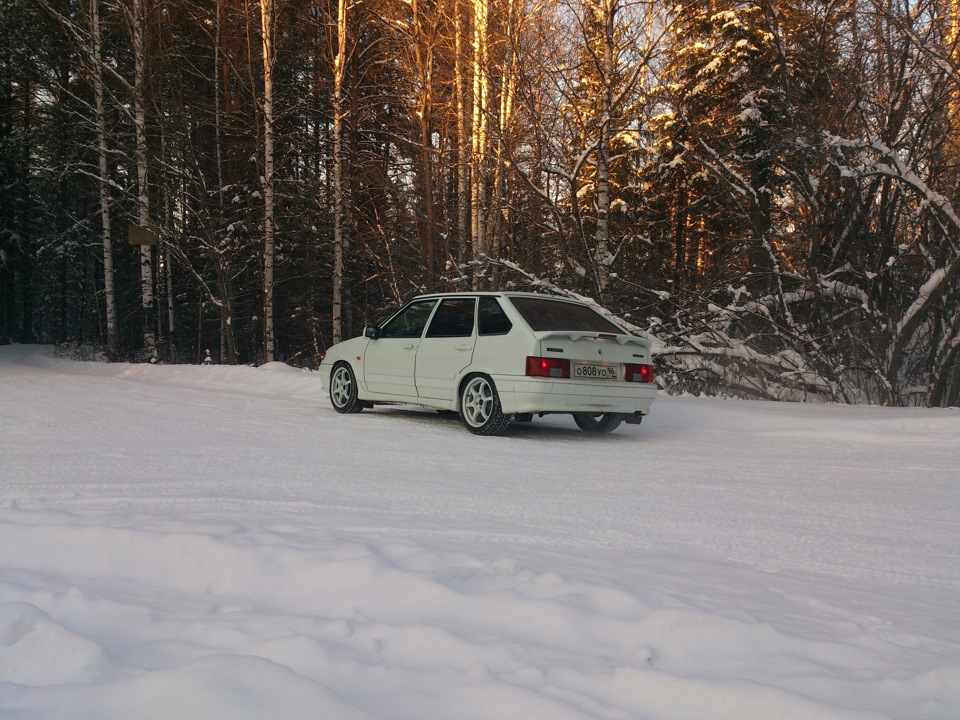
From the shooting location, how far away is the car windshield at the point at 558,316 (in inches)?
378

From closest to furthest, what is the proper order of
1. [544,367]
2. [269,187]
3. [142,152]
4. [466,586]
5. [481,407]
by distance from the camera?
[466,586] < [544,367] < [481,407] < [269,187] < [142,152]

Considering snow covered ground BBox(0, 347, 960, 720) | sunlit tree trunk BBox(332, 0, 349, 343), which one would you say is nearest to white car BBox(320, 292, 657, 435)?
snow covered ground BBox(0, 347, 960, 720)

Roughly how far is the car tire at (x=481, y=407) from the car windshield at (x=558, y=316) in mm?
860

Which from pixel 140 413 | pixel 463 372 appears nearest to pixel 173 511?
pixel 463 372

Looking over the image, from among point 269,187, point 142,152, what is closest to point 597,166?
point 269,187

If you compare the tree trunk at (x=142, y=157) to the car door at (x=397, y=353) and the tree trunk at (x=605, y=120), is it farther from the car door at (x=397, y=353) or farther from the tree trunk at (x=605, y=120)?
the car door at (x=397, y=353)

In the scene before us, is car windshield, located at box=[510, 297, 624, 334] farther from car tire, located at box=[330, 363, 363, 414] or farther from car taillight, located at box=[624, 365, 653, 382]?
car tire, located at box=[330, 363, 363, 414]

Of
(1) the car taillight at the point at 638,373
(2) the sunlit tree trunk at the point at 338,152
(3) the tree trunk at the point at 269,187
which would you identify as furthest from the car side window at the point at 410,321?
(3) the tree trunk at the point at 269,187

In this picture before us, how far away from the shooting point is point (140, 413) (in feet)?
34.0

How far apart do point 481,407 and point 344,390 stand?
285 centimetres

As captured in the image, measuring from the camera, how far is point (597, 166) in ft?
57.3

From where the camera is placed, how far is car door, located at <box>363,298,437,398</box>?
1071cm

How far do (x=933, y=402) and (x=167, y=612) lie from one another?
1337 cm

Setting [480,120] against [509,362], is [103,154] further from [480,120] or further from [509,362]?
[509,362]
